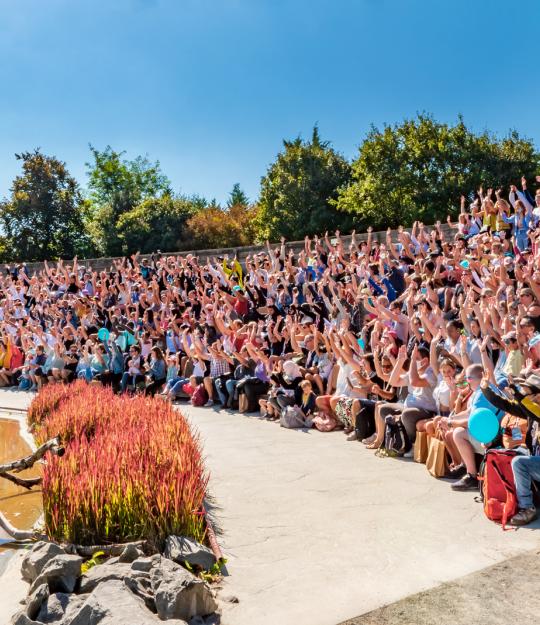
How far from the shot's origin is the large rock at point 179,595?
409cm

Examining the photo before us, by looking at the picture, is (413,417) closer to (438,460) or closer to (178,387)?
(438,460)

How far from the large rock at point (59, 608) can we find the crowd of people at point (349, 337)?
3712 millimetres

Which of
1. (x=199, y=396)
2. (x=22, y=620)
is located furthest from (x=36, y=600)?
(x=199, y=396)

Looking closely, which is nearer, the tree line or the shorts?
the shorts

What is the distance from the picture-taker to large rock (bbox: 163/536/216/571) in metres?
4.96

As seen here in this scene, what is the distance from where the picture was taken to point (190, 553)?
16.4 ft

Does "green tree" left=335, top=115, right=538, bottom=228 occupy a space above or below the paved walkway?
above

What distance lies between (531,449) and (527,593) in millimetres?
2042

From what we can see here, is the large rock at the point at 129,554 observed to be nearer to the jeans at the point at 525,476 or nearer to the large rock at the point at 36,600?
the large rock at the point at 36,600

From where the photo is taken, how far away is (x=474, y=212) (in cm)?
1465

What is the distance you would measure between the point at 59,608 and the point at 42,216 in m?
44.4

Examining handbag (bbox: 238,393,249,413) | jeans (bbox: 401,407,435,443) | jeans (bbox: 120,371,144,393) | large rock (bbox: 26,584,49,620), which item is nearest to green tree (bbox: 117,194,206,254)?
jeans (bbox: 120,371,144,393)

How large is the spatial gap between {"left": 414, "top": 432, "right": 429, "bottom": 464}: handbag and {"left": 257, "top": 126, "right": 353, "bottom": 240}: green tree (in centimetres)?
2302

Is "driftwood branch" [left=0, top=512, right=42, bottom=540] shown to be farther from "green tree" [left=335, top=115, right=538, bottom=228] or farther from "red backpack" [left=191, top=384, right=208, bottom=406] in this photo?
"green tree" [left=335, top=115, right=538, bottom=228]
